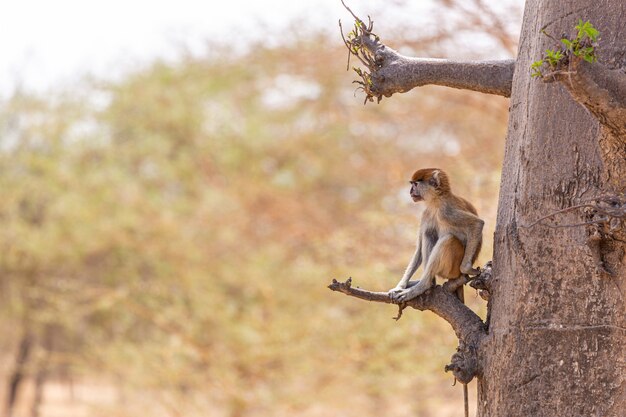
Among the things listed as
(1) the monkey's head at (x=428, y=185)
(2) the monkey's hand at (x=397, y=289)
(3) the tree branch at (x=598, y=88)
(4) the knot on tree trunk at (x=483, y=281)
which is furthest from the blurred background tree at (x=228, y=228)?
(3) the tree branch at (x=598, y=88)

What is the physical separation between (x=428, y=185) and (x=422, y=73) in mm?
1181

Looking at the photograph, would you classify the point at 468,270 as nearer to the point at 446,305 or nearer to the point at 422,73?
the point at 446,305

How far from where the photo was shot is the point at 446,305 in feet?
11.5

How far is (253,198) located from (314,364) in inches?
163

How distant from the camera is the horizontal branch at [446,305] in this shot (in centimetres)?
329

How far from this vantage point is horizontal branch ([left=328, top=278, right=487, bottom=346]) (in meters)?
3.29

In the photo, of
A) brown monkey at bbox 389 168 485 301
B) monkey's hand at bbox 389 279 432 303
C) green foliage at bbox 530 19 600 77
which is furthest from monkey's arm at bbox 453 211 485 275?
green foliage at bbox 530 19 600 77

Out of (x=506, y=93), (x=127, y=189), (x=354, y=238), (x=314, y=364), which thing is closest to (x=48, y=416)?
(x=127, y=189)

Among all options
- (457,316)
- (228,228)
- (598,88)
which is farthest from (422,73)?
(228,228)

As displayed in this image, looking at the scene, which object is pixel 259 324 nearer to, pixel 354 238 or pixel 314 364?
pixel 314 364

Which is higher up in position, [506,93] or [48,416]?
Answer: [48,416]

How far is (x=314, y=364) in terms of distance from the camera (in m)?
14.4

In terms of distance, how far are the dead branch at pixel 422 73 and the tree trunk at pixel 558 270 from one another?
337 mm

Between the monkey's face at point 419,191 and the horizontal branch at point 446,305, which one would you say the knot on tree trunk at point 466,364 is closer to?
the horizontal branch at point 446,305
